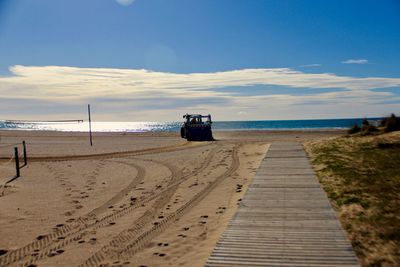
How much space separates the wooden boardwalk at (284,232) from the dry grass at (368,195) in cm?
26

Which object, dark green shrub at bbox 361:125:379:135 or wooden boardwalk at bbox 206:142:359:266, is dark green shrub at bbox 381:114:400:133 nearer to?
dark green shrub at bbox 361:125:379:135

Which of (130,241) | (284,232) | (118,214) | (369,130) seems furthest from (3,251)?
(369,130)

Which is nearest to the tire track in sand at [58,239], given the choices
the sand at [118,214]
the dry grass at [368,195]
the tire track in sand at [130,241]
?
the sand at [118,214]

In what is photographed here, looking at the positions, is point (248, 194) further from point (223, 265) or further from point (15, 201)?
point (15, 201)

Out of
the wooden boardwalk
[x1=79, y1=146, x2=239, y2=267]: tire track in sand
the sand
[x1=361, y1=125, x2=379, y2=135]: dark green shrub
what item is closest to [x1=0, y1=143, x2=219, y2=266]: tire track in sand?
the sand

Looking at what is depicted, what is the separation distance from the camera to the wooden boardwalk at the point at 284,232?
490cm

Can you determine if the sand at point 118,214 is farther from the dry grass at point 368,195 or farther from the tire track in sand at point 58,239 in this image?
the dry grass at point 368,195

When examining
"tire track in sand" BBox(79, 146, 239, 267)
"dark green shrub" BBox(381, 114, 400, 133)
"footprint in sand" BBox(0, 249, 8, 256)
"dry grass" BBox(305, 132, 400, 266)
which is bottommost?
"tire track in sand" BBox(79, 146, 239, 267)

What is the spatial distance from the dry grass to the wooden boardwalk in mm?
264

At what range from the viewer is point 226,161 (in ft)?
58.1

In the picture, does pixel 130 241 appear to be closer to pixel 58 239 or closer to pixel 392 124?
pixel 58 239

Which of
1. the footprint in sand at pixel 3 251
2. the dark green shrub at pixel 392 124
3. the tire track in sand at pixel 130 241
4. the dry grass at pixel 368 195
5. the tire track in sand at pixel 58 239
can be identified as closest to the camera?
the dry grass at pixel 368 195

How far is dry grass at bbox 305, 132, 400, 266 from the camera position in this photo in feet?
17.8

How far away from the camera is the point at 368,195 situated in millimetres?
8367
